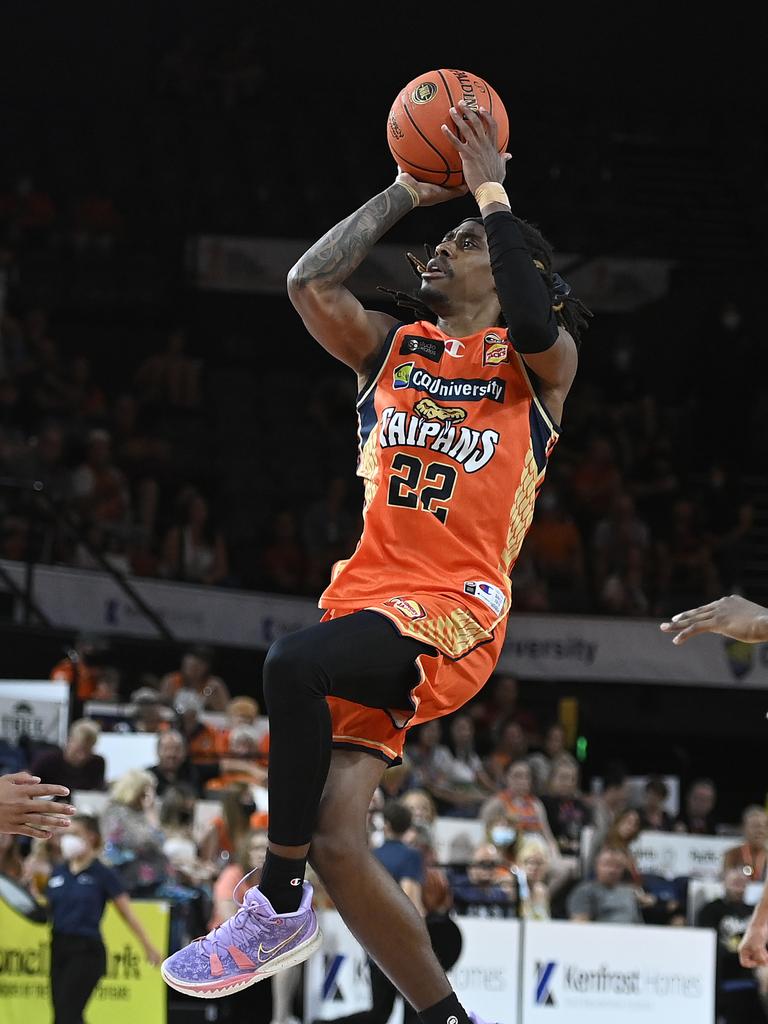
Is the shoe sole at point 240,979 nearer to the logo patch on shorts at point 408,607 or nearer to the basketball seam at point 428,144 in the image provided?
the logo patch on shorts at point 408,607

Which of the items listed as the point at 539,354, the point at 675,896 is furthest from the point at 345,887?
the point at 675,896

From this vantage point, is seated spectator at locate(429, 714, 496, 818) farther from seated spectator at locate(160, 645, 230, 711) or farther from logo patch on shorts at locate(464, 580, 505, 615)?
logo patch on shorts at locate(464, 580, 505, 615)

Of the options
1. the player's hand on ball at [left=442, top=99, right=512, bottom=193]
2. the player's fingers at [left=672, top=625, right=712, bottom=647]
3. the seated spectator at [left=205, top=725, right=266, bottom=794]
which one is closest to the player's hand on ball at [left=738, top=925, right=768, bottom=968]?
the player's fingers at [left=672, top=625, right=712, bottom=647]

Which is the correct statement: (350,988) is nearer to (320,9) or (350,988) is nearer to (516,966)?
(516,966)

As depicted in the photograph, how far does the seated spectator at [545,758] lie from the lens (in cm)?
1518

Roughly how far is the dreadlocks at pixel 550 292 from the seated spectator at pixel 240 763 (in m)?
7.72

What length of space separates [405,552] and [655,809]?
10.7m

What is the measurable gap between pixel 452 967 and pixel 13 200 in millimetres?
12838

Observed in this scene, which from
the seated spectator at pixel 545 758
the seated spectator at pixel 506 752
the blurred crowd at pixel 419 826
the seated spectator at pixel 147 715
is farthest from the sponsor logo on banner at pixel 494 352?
the seated spectator at pixel 506 752

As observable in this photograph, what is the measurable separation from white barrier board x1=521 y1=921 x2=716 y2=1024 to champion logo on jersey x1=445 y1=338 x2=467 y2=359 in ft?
22.3

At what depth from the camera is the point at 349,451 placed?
65.3ft

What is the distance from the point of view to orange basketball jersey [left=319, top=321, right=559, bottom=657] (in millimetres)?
5020

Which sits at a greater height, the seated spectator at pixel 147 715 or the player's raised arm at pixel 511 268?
the player's raised arm at pixel 511 268

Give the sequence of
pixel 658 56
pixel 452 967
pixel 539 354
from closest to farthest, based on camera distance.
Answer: pixel 539 354 < pixel 452 967 < pixel 658 56
